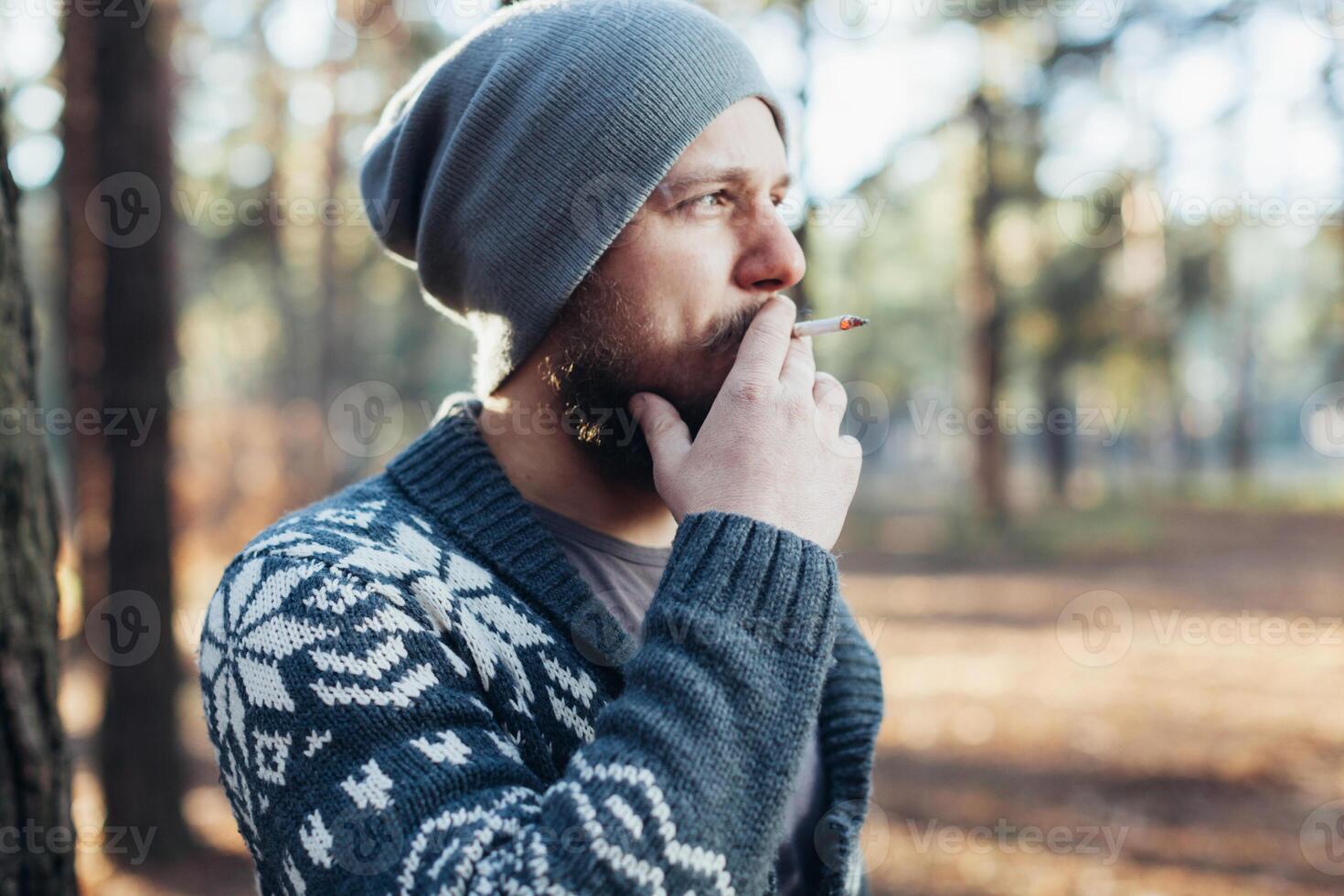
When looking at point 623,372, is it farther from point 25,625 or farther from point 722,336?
point 25,625

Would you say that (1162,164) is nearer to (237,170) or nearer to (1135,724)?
(1135,724)

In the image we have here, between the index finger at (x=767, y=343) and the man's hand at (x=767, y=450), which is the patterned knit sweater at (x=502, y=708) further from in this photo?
the index finger at (x=767, y=343)

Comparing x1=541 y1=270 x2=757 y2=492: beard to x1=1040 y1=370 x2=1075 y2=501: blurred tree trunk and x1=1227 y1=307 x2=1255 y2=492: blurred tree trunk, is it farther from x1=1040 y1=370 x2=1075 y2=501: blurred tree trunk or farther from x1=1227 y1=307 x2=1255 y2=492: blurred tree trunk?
x1=1227 y1=307 x2=1255 y2=492: blurred tree trunk

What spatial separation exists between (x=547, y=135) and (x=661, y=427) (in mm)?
677

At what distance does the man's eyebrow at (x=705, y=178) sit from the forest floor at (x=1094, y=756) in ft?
3.51

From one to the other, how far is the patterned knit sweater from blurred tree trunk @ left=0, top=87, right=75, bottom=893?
74 centimetres

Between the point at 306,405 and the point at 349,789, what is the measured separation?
661 inches

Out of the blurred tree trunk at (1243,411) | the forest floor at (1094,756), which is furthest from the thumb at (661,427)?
the blurred tree trunk at (1243,411)

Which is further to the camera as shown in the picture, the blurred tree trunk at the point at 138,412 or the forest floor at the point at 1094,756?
the blurred tree trunk at the point at 138,412

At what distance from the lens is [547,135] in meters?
1.99

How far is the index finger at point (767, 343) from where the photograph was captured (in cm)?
175

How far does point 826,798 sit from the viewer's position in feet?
6.49

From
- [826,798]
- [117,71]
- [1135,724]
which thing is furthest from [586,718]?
[1135,724]

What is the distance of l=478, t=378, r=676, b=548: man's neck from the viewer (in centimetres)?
199
